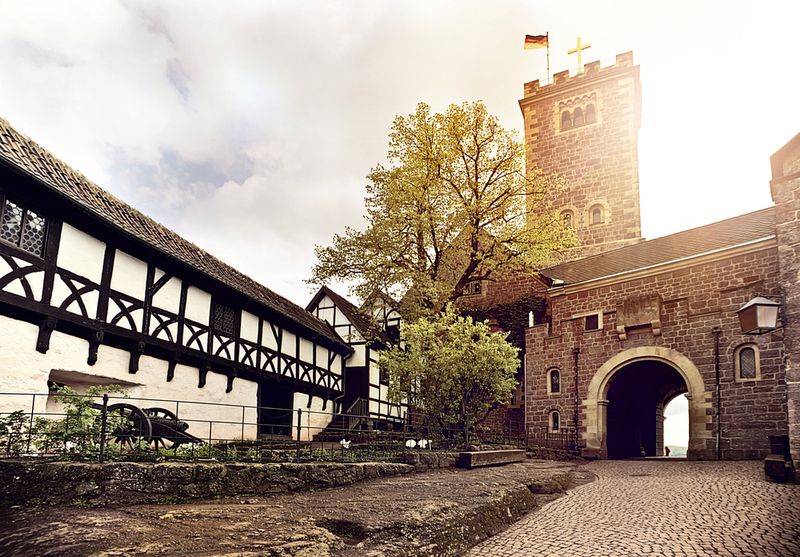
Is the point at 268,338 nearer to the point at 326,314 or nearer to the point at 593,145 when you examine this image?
the point at 326,314

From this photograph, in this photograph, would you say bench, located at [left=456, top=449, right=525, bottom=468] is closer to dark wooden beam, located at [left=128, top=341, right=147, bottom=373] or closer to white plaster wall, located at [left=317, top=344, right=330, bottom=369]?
dark wooden beam, located at [left=128, top=341, right=147, bottom=373]

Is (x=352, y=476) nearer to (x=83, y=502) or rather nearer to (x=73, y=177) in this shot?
(x=83, y=502)

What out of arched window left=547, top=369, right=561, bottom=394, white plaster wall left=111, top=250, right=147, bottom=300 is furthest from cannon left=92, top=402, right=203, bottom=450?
arched window left=547, top=369, right=561, bottom=394

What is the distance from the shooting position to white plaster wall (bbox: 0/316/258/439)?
34.0 feet

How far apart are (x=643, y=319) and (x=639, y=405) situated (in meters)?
7.49

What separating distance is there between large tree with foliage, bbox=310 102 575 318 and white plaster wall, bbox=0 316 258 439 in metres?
5.94

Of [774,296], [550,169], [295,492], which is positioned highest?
[550,169]

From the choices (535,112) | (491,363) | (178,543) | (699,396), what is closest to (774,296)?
(699,396)

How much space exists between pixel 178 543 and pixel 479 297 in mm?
24185

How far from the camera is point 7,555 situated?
501 centimetres

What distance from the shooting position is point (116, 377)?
12695mm

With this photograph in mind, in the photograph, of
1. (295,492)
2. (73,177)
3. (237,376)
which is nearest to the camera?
(295,492)

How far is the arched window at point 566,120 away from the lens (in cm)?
3438

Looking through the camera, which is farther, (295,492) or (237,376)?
(237,376)
